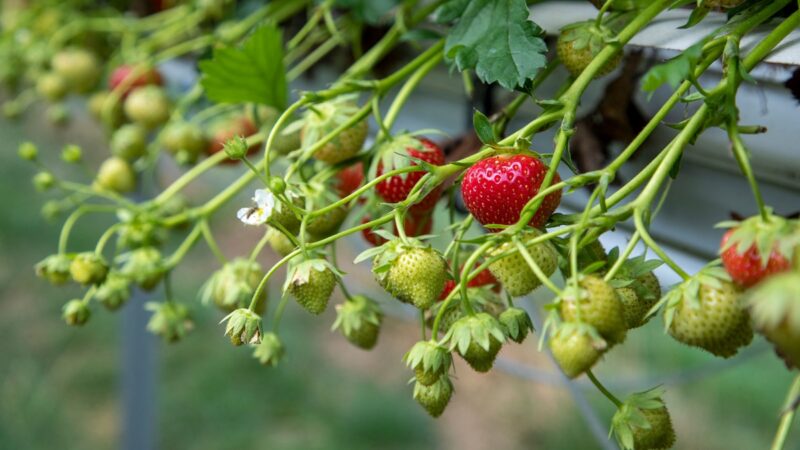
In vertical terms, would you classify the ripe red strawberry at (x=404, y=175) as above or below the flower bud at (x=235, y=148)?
below

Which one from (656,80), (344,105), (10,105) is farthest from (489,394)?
(656,80)

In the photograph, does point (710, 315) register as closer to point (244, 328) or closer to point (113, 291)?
point (244, 328)

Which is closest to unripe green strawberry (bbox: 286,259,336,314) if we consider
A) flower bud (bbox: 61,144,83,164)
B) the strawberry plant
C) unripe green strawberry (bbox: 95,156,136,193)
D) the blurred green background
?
the strawberry plant

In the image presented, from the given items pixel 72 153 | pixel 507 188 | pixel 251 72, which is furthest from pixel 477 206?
pixel 72 153

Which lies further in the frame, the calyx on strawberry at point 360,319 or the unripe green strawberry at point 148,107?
the unripe green strawberry at point 148,107

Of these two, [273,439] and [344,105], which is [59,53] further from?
[273,439]

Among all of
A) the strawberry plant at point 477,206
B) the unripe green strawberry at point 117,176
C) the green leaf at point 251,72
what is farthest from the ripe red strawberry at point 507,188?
the unripe green strawberry at point 117,176

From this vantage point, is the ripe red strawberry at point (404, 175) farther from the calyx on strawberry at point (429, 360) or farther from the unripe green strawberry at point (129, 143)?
the unripe green strawberry at point (129, 143)
